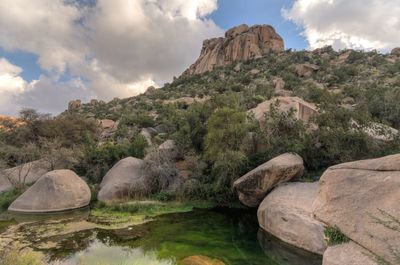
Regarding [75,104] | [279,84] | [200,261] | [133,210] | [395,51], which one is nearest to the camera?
[200,261]

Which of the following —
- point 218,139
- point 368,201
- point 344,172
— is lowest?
point 368,201

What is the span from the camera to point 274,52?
73.1m

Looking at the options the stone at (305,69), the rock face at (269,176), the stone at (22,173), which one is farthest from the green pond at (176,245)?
the stone at (305,69)

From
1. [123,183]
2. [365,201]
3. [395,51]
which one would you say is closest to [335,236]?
[365,201]

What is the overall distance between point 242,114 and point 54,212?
1432 centimetres

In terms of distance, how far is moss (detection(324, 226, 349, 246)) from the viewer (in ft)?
27.5

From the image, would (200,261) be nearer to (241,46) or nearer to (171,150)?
(171,150)

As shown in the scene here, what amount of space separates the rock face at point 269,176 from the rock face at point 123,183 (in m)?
7.74

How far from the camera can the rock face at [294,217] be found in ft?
38.5

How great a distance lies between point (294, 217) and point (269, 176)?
3.82 m

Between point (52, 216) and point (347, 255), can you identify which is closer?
point (347, 255)

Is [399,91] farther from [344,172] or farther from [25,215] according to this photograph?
[25,215]

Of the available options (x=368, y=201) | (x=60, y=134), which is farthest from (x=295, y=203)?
(x=60, y=134)

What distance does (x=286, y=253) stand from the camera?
11.9 m
